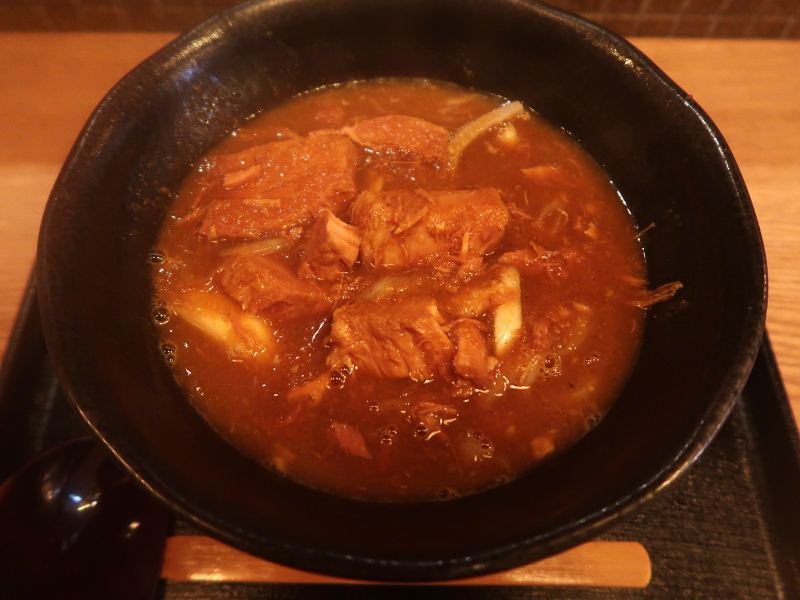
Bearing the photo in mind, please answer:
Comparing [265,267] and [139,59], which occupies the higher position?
[139,59]

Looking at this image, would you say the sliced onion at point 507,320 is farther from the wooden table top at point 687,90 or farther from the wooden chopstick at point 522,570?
the wooden table top at point 687,90

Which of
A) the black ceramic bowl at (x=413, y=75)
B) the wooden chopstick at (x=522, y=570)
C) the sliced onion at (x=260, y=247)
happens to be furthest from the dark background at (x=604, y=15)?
the wooden chopstick at (x=522, y=570)

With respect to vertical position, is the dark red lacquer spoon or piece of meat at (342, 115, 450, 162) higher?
piece of meat at (342, 115, 450, 162)

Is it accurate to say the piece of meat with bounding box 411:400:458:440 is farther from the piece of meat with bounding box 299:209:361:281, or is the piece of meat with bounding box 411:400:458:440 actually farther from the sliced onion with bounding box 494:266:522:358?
the piece of meat with bounding box 299:209:361:281

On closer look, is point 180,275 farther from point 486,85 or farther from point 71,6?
point 71,6

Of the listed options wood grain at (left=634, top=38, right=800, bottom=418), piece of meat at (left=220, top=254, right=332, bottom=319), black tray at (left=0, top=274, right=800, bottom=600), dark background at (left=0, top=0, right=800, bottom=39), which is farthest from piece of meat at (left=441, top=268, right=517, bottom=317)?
dark background at (left=0, top=0, right=800, bottom=39)

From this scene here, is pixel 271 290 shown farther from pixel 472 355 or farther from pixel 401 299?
pixel 472 355

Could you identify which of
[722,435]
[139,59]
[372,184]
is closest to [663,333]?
[722,435]

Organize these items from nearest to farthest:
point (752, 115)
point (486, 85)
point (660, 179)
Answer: point (660, 179) < point (486, 85) < point (752, 115)
